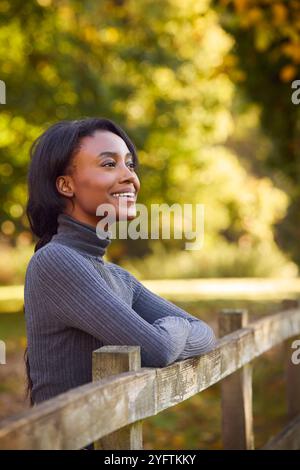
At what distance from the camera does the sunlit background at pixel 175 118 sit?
866cm

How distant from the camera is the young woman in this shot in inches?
108

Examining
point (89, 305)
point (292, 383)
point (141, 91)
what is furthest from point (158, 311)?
point (141, 91)

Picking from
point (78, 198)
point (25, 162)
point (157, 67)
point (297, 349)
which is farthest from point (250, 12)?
point (157, 67)

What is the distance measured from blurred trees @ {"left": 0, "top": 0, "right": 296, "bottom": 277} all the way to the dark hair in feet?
20.2

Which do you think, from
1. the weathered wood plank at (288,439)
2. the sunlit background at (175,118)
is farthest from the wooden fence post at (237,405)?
the sunlit background at (175,118)

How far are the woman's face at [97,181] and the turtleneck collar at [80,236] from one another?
0.04m

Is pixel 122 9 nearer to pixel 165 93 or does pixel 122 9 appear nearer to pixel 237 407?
pixel 165 93

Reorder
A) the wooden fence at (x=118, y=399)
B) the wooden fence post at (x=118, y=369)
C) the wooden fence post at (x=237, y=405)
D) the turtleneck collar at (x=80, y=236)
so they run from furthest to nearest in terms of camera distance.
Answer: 1. the wooden fence post at (x=237, y=405)
2. the turtleneck collar at (x=80, y=236)
3. the wooden fence post at (x=118, y=369)
4. the wooden fence at (x=118, y=399)

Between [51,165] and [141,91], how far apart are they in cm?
1583

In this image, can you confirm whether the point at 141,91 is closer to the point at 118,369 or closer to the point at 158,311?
the point at 158,311

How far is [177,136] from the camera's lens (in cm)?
1877

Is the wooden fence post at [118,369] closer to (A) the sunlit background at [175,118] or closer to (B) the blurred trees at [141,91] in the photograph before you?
(A) the sunlit background at [175,118]

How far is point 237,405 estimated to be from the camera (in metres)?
4.50
